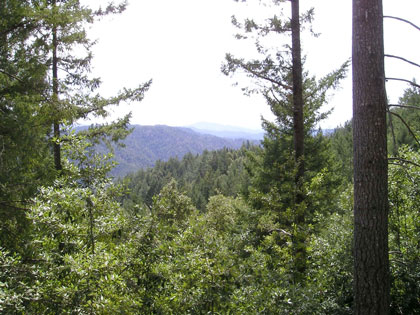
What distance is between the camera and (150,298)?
4273 millimetres

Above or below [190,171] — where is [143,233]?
above

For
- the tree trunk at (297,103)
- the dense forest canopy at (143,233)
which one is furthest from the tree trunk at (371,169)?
the tree trunk at (297,103)

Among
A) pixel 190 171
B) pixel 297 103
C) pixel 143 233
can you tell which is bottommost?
pixel 190 171

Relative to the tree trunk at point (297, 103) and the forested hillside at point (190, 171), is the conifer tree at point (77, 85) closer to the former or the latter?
the tree trunk at point (297, 103)

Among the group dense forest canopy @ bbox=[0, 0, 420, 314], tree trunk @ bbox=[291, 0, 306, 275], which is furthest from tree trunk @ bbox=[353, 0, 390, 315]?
tree trunk @ bbox=[291, 0, 306, 275]

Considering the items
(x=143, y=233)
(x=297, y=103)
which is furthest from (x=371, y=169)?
(x=297, y=103)

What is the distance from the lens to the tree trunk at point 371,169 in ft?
9.25

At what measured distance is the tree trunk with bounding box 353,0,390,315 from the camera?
9.25 feet

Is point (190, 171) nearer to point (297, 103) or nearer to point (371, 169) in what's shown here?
point (297, 103)

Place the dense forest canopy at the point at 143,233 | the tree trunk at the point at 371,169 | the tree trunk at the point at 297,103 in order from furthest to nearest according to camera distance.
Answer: the tree trunk at the point at 297,103 → the dense forest canopy at the point at 143,233 → the tree trunk at the point at 371,169

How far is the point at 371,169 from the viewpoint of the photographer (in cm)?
286

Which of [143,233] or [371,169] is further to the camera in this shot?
[143,233]

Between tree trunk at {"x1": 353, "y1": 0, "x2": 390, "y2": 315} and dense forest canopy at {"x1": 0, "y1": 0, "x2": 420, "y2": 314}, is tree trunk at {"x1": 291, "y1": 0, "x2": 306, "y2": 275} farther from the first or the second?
tree trunk at {"x1": 353, "y1": 0, "x2": 390, "y2": 315}

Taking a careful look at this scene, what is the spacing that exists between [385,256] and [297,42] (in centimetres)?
485
